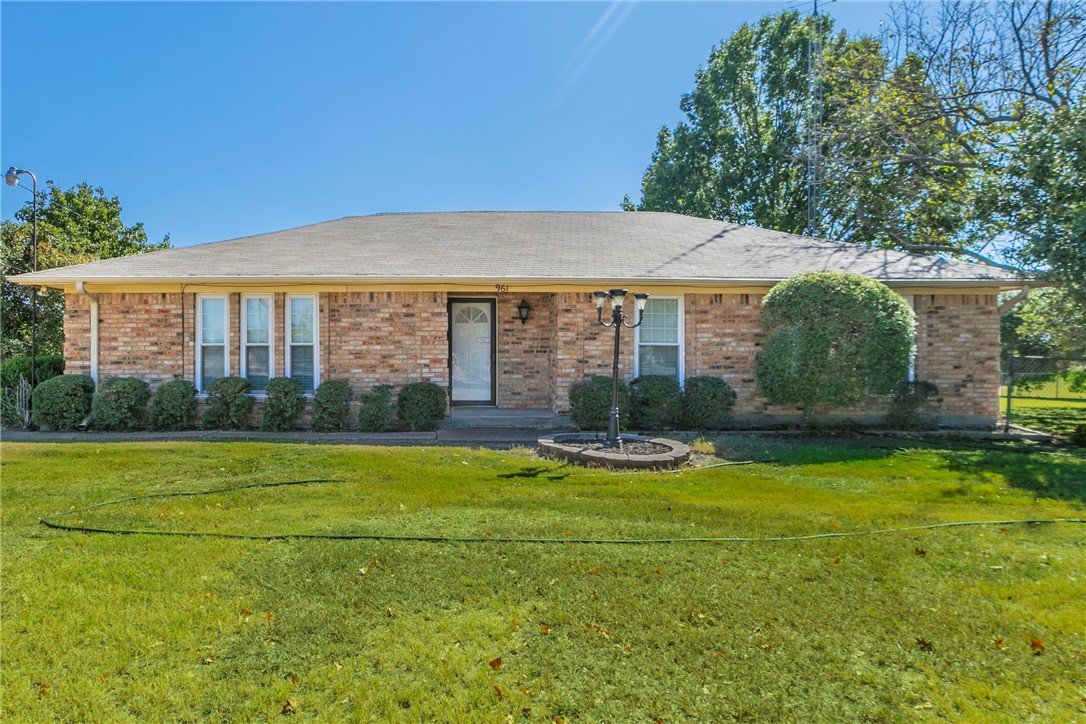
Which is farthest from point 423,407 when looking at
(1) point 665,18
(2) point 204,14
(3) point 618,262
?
(1) point 665,18

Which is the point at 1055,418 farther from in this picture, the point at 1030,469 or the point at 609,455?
the point at 609,455

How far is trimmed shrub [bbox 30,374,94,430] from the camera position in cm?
964

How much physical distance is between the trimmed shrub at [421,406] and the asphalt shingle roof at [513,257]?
197cm

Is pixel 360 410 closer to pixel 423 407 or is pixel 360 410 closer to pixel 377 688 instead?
pixel 423 407

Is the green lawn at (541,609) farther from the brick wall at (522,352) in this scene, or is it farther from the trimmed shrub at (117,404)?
the brick wall at (522,352)

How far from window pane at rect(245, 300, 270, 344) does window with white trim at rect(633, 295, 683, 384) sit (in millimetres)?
6981

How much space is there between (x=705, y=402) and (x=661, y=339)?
149 centimetres

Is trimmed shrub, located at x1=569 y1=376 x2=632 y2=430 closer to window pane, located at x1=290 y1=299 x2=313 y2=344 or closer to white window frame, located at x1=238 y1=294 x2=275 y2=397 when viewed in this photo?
window pane, located at x1=290 y1=299 x2=313 y2=344

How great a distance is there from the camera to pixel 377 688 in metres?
2.47

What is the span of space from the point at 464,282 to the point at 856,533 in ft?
24.1

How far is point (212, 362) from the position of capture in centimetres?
1056

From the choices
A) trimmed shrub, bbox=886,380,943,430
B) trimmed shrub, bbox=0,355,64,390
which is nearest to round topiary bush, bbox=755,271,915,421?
trimmed shrub, bbox=886,380,943,430

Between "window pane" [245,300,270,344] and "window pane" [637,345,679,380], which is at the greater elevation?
"window pane" [245,300,270,344]

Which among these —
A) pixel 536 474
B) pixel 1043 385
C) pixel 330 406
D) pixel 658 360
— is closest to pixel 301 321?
pixel 330 406
